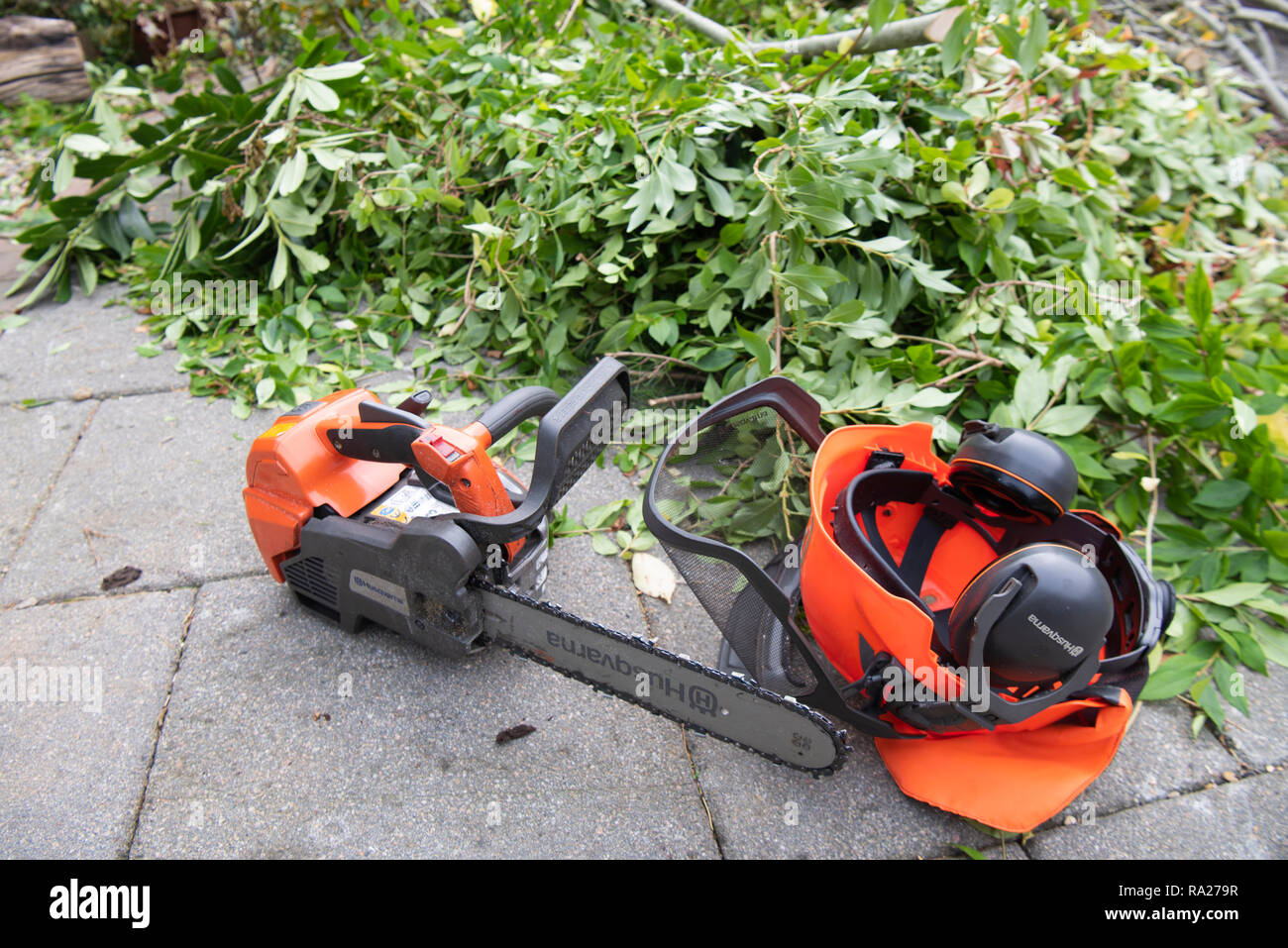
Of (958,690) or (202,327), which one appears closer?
(958,690)

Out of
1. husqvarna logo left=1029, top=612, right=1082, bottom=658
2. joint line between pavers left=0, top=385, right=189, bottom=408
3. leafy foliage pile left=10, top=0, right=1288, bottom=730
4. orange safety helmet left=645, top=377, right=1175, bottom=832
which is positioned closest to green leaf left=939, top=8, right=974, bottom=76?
leafy foliage pile left=10, top=0, right=1288, bottom=730

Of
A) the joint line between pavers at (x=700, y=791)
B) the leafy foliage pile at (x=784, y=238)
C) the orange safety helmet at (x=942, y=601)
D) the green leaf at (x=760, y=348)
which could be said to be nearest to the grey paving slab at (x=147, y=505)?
the leafy foliage pile at (x=784, y=238)

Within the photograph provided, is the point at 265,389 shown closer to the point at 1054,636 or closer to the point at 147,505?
the point at 147,505

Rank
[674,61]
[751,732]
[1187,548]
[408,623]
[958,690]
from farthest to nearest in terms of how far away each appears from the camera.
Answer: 1. [674,61]
2. [1187,548]
3. [408,623]
4. [751,732]
5. [958,690]

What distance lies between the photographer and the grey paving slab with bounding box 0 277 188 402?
320 cm

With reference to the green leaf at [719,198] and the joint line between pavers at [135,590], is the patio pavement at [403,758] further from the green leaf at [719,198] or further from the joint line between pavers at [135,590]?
the green leaf at [719,198]

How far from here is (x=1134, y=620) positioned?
1831 millimetres

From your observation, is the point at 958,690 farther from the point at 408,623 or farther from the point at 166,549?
the point at 166,549

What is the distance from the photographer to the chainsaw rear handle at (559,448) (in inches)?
66.2

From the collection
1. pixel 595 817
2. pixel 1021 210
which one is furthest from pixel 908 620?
pixel 1021 210

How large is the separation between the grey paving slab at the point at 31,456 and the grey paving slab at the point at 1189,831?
3.20m

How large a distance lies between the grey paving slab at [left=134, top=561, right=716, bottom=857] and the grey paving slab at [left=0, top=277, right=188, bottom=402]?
1.61 m

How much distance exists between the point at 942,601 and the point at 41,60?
8264 millimetres

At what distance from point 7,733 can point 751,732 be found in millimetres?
1910
